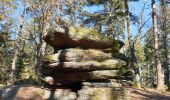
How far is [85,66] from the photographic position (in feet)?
44.3

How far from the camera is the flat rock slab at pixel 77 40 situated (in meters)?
13.9

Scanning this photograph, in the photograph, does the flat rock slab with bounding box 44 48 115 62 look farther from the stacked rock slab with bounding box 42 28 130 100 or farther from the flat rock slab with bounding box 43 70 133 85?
the flat rock slab with bounding box 43 70 133 85

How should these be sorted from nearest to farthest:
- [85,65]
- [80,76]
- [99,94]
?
[99,94], [85,65], [80,76]

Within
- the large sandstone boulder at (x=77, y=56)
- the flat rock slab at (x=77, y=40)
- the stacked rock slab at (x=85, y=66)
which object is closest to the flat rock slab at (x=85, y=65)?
the stacked rock slab at (x=85, y=66)

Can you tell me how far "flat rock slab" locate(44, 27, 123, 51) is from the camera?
45.7ft

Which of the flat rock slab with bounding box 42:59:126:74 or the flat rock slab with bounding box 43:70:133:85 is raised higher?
the flat rock slab with bounding box 42:59:126:74

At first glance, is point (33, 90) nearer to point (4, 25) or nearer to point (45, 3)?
point (45, 3)

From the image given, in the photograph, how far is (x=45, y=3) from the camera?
94.8ft

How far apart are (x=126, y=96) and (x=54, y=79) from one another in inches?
127

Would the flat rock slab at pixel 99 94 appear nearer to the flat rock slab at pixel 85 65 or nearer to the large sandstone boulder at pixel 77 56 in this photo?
the flat rock slab at pixel 85 65

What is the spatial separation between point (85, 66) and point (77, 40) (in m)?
1.24

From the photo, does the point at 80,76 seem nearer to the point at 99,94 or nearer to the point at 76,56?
the point at 76,56

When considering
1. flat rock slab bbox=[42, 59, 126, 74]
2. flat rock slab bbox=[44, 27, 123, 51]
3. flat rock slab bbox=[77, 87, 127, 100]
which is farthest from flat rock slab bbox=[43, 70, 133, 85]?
flat rock slab bbox=[44, 27, 123, 51]

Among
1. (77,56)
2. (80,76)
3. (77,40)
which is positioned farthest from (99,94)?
(77,40)
